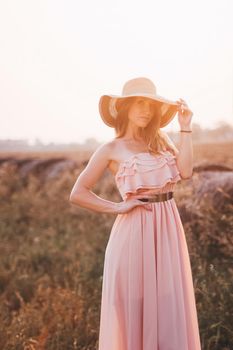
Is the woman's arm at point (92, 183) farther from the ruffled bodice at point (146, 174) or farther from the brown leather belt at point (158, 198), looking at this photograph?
the brown leather belt at point (158, 198)

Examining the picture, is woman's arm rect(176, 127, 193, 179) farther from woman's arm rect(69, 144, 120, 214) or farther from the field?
the field

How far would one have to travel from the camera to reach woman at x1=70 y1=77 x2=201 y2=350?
2885mm

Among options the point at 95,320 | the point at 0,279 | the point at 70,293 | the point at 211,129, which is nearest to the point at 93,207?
the point at 95,320

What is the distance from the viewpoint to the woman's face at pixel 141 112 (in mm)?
3025

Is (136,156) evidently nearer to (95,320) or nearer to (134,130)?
(134,130)

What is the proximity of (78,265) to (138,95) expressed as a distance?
357 centimetres

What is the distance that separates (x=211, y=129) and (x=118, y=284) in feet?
31.8

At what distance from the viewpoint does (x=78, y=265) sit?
607cm

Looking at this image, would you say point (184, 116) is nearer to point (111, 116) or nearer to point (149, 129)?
point (149, 129)

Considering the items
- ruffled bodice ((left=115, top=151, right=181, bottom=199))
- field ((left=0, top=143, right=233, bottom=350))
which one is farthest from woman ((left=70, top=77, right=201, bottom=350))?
field ((left=0, top=143, right=233, bottom=350))

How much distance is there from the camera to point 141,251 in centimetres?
292

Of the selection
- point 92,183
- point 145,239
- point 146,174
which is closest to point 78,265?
point 92,183

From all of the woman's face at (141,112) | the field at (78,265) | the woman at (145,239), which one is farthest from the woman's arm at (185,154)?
the field at (78,265)

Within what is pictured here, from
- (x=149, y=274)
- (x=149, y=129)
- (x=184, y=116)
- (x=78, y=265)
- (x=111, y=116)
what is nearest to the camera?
(x=149, y=274)
